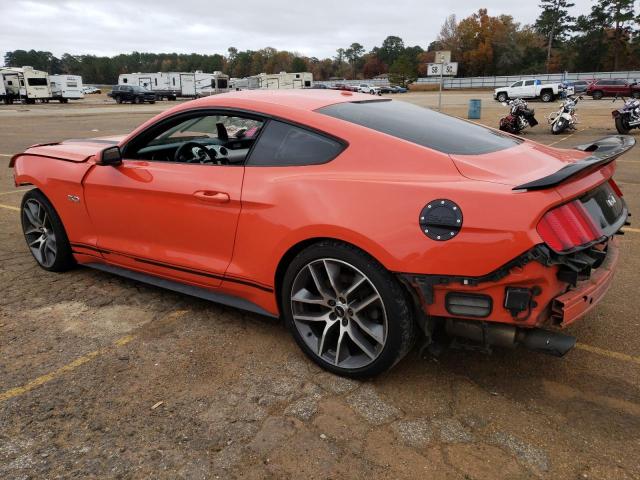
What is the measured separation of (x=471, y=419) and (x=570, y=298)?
0.73 metres

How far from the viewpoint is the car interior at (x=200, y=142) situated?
11.7 ft

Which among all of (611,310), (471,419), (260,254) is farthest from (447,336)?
(611,310)

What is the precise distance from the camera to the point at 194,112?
11.0 ft

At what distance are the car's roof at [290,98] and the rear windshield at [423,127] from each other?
10cm

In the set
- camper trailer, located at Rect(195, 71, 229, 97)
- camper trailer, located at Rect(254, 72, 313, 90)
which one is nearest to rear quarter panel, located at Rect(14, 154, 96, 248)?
camper trailer, located at Rect(195, 71, 229, 97)

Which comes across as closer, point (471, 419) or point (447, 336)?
point (471, 419)

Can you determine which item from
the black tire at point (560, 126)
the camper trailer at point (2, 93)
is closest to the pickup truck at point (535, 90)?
the black tire at point (560, 126)

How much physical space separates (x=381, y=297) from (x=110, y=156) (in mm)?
2135

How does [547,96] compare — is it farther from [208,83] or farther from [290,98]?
[290,98]

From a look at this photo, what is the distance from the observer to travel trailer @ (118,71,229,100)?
54.6 meters

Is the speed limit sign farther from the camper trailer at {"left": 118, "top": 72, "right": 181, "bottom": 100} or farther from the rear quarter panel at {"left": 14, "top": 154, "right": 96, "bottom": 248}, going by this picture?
the camper trailer at {"left": 118, "top": 72, "right": 181, "bottom": 100}

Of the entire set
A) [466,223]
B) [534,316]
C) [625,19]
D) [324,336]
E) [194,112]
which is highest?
[625,19]

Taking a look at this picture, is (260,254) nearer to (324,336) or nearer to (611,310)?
(324,336)

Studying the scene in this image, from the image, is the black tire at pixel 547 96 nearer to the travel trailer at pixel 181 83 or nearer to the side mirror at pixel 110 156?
the travel trailer at pixel 181 83
